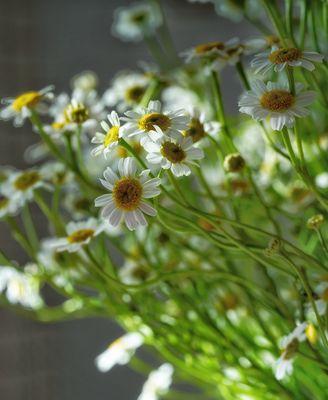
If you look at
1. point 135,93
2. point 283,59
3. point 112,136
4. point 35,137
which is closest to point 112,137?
point 112,136

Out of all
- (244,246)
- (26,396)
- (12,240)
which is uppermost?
(244,246)

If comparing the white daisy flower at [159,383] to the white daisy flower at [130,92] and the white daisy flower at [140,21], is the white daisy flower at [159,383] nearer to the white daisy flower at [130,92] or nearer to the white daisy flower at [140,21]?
the white daisy flower at [130,92]

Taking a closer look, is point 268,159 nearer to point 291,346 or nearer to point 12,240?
point 291,346

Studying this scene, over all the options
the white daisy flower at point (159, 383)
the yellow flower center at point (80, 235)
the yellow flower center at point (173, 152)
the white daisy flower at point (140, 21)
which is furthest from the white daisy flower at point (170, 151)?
the white daisy flower at point (140, 21)

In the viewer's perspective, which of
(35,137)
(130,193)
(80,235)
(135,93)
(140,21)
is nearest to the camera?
(130,193)

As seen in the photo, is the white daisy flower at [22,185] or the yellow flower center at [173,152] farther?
the white daisy flower at [22,185]

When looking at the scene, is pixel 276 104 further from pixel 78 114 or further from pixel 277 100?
pixel 78 114

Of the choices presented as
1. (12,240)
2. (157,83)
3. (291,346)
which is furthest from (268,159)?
(12,240)
